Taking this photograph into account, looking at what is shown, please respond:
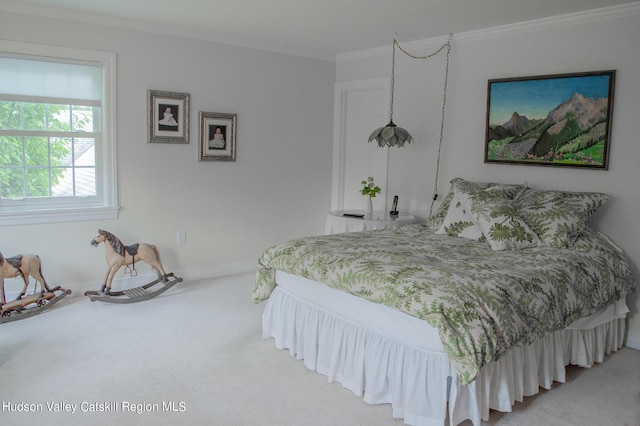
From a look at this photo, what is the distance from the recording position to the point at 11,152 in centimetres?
400

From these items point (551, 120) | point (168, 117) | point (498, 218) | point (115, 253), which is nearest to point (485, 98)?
point (551, 120)

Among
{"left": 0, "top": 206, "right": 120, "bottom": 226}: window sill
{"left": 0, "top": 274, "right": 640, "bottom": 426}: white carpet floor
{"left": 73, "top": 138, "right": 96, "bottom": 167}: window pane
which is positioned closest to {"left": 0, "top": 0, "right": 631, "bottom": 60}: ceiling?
{"left": 73, "top": 138, "right": 96, "bottom": 167}: window pane

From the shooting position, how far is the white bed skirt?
235 cm

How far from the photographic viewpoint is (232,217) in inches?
201

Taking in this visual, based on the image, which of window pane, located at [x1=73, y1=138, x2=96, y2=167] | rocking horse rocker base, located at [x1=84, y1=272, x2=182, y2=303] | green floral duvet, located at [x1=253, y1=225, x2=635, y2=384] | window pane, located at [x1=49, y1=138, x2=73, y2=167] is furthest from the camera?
window pane, located at [x1=73, y1=138, x2=96, y2=167]

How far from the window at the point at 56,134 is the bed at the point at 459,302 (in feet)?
6.35

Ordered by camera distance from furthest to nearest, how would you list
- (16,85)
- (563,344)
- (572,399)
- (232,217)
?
1. (232,217)
2. (16,85)
3. (563,344)
4. (572,399)

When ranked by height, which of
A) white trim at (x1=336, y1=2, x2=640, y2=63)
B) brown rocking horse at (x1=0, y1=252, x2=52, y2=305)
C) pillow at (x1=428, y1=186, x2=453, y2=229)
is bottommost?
brown rocking horse at (x1=0, y1=252, x2=52, y2=305)

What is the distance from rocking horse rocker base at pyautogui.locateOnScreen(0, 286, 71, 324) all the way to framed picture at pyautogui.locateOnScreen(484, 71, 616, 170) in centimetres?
358

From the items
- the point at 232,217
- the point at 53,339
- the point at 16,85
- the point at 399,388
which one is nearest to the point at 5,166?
the point at 16,85

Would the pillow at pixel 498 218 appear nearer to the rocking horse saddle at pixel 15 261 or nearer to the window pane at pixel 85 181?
the window pane at pixel 85 181

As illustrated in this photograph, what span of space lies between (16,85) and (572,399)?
434cm

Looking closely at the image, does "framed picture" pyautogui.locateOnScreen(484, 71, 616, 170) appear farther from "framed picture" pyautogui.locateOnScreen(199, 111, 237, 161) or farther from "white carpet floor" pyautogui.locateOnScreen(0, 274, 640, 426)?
"framed picture" pyautogui.locateOnScreen(199, 111, 237, 161)

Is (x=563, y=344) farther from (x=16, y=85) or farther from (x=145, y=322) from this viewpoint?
(x=16, y=85)
